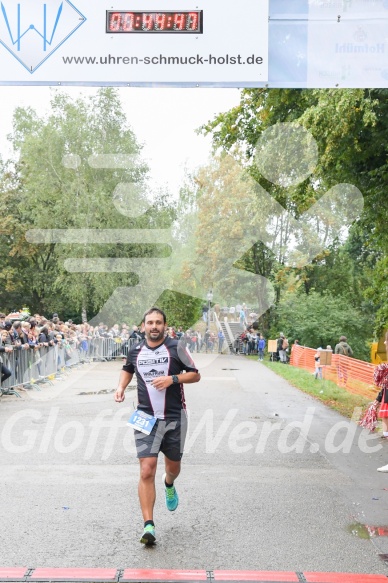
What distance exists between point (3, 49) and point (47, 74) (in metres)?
0.49

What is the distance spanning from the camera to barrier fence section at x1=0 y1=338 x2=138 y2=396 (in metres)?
17.6

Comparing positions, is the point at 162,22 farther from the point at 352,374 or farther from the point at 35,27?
the point at 352,374

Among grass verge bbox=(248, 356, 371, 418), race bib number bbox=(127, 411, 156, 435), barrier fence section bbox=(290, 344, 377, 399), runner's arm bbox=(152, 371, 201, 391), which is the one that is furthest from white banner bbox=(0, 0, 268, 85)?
barrier fence section bbox=(290, 344, 377, 399)

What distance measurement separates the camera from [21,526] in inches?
261

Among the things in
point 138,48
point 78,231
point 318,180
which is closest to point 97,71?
point 138,48

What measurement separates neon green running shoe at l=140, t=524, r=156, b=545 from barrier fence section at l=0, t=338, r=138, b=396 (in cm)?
954

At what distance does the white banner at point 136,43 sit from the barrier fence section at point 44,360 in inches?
323

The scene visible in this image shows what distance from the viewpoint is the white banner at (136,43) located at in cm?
791

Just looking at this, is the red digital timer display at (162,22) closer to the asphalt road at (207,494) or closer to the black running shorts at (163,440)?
the black running shorts at (163,440)

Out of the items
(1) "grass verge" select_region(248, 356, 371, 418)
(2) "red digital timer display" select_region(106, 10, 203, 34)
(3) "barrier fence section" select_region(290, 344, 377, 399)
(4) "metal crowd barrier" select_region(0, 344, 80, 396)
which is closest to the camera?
(2) "red digital timer display" select_region(106, 10, 203, 34)

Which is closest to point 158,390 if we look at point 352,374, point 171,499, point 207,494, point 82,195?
point 171,499

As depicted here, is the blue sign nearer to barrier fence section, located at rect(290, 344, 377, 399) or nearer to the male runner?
the male runner

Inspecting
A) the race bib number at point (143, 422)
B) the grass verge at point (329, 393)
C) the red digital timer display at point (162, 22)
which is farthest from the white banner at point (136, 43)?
the grass verge at point (329, 393)

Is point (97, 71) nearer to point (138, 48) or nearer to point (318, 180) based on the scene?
point (138, 48)
